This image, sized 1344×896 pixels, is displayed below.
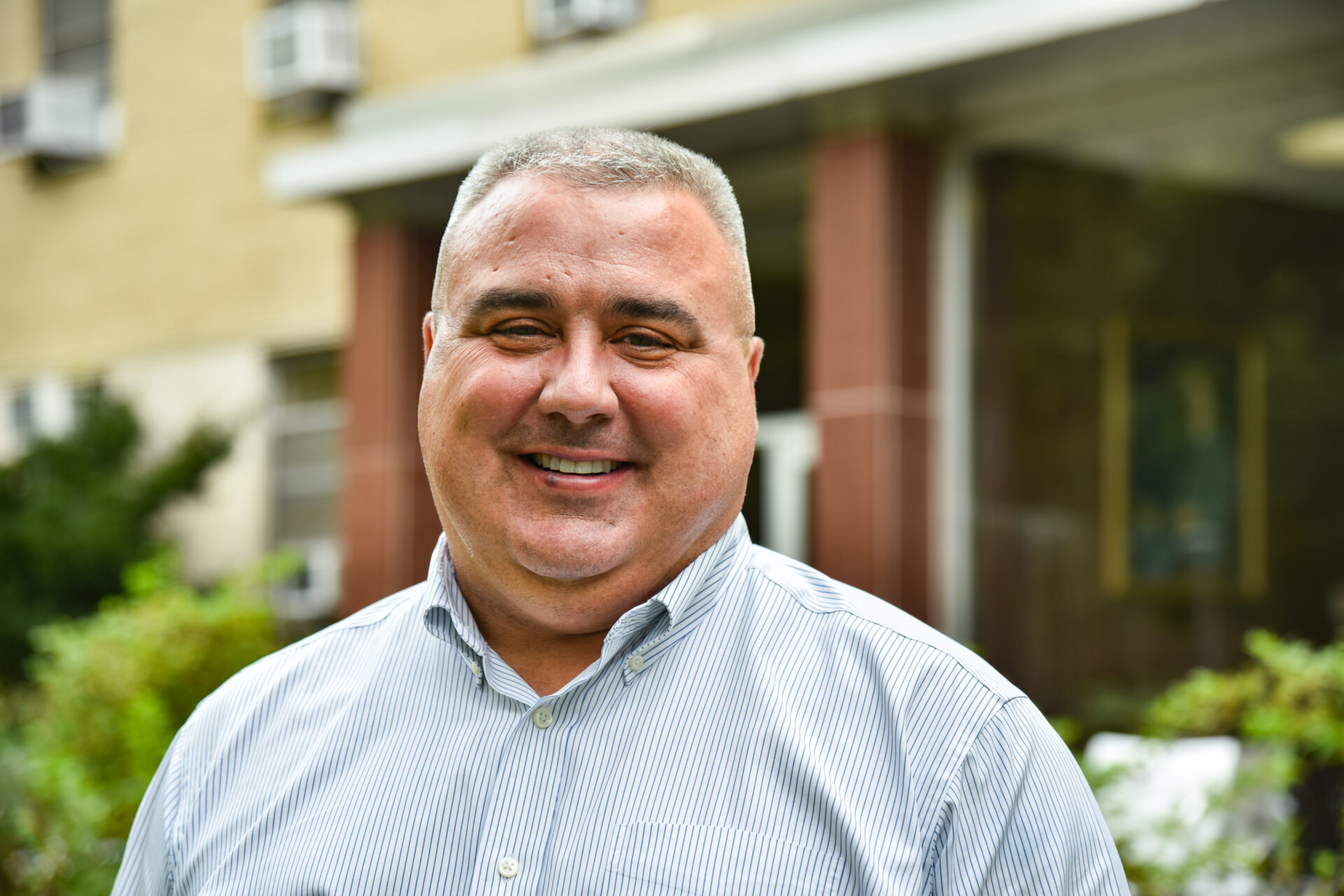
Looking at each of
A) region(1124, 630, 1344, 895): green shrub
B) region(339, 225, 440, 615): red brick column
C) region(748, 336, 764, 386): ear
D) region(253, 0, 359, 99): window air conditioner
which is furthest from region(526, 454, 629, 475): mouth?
region(253, 0, 359, 99): window air conditioner

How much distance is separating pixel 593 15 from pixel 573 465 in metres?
8.20

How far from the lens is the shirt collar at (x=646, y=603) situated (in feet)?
6.65

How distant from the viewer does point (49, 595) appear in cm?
1098

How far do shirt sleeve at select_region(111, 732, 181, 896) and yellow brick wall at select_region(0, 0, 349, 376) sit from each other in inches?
365

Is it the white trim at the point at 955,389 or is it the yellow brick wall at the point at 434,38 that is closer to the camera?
the white trim at the point at 955,389

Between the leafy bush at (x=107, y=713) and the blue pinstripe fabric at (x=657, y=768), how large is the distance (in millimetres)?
3135

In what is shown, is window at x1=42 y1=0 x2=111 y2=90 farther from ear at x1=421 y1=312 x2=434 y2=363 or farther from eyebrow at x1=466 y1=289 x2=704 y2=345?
eyebrow at x1=466 y1=289 x2=704 y2=345

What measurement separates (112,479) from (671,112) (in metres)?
5.98

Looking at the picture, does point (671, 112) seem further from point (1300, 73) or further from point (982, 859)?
point (982, 859)

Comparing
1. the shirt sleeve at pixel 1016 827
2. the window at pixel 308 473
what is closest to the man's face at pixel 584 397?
the shirt sleeve at pixel 1016 827

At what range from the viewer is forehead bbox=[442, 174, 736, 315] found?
198cm

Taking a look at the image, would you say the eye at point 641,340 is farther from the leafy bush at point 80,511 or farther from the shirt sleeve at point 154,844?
the leafy bush at point 80,511

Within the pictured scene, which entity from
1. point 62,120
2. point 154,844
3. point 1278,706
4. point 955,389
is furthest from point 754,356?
point 62,120

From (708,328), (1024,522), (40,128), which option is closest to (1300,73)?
(1024,522)
